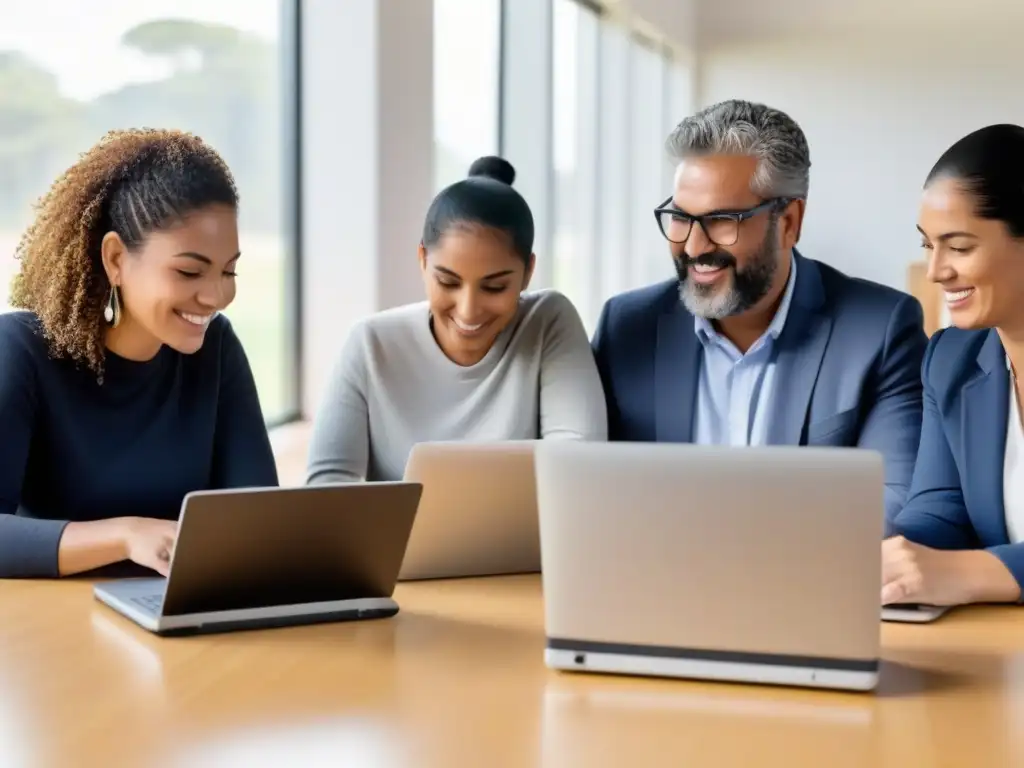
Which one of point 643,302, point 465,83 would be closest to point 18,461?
point 643,302

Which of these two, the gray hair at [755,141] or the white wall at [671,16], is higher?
the white wall at [671,16]

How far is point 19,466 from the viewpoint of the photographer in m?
1.99

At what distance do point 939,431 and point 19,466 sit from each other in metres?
1.46

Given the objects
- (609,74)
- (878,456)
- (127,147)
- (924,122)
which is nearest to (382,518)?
(878,456)

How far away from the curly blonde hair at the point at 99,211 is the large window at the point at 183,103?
378 millimetres

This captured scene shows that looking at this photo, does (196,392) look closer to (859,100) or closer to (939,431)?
(939,431)

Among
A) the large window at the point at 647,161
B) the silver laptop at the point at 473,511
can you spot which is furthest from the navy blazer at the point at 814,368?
the large window at the point at 647,161

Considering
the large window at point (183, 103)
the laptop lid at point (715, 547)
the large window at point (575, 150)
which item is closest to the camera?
the laptop lid at point (715, 547)

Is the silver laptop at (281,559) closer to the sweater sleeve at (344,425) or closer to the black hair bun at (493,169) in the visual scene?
the sweater sleeve at (344,425)

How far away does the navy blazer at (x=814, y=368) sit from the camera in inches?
94.2

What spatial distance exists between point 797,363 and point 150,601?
4.23 ft

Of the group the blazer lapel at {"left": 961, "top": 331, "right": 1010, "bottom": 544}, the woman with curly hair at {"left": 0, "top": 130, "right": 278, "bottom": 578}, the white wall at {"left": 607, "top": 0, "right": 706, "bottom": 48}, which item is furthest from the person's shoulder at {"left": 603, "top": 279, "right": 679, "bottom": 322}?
the white wall at {"left": 607, "top": 0, "right": 706, "bottom": 48}

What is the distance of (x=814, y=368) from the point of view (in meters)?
2.42

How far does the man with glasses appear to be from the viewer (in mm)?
2400
